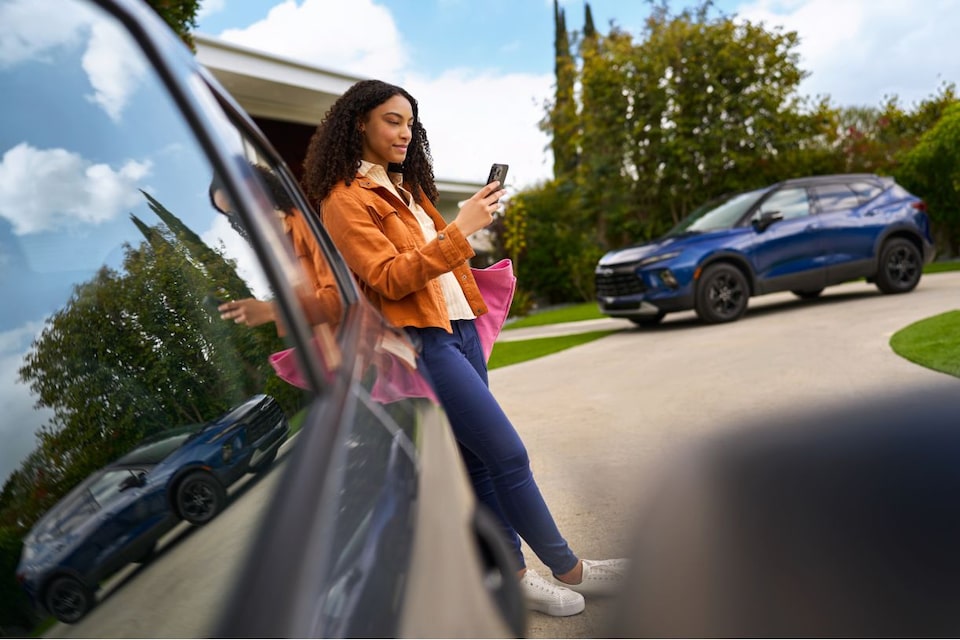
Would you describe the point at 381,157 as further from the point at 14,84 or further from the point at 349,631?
the point at 349,631

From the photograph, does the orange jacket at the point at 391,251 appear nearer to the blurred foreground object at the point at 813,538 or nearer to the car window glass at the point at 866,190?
the blurred foreground object at the point at 813,538

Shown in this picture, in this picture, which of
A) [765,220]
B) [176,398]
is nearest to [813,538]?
[176,398]

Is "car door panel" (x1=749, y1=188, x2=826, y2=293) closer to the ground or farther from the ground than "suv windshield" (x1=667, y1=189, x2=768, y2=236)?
closer to the ground

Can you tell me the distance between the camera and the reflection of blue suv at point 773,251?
10008 millimetres

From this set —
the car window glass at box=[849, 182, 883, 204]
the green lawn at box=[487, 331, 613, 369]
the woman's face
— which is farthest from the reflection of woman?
the car window glass at box=[849, 182, 883, 204]

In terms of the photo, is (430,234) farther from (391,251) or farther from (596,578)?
(596,578)

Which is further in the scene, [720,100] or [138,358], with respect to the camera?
[720,100]

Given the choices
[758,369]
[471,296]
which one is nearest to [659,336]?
[758,369]

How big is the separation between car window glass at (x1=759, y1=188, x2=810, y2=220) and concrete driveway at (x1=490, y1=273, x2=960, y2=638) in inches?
50.4

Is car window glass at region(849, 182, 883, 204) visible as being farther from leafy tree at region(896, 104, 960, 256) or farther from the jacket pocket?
the jacket pocket

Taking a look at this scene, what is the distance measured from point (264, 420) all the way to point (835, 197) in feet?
36.4

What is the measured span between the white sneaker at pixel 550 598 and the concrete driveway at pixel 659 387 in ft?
0.09

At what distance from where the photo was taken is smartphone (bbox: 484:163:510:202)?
8.15 ft

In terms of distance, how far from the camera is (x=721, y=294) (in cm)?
1011
